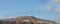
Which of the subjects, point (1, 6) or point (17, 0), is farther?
point (1, 6)

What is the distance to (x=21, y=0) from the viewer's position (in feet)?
56.4

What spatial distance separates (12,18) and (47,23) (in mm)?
7601

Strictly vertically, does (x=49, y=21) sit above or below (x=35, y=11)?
below

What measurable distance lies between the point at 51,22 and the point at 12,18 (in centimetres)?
723

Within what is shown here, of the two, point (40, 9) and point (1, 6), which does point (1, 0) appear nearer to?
point (1, 6)

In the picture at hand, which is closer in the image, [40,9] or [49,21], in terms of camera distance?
[40,9]

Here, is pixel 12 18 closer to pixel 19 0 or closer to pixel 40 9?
pixel 19 0

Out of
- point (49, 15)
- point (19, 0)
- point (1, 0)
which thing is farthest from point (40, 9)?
point (1, 0)

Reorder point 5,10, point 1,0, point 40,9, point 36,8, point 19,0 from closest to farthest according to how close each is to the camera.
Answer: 1. point 19,0
2. point 1,0
3. point 40,9
4. point 36,8
5. point 5,10

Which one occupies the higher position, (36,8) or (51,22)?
(36,8)

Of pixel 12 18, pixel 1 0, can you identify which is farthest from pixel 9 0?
pixel 12 18

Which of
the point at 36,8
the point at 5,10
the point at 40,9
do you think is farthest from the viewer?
the point at 5,10

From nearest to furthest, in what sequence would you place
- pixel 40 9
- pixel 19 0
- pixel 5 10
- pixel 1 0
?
1. pixel 19 0
2. pixel 1 0
3. pixel 40 9
4. pixel 5 10

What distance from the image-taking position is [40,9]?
20.0 metres
